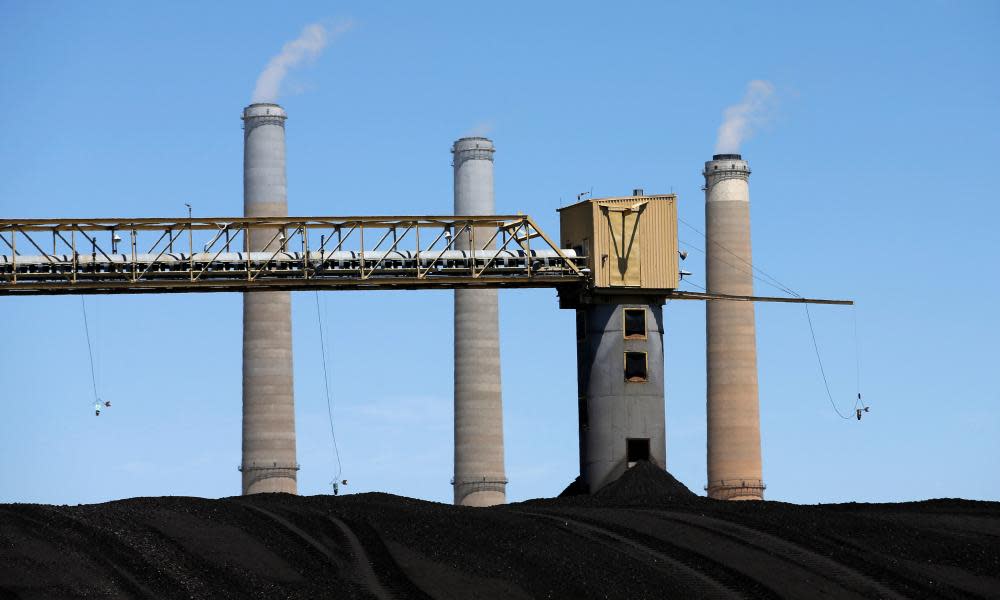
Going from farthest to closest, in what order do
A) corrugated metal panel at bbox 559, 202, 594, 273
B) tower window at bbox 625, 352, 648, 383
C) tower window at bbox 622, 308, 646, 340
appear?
corrugated metal panel at bbox 559, 202, 594, 273 < tower window at bbox 622, 308, 646, 340 < tower window at bbox 625, 352, 648, 383

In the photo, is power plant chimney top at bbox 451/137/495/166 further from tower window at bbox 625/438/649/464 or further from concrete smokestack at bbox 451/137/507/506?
tower window at bbox 625/438/649/464

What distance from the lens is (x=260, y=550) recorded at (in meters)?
39.9

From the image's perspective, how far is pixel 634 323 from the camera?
2462 inches

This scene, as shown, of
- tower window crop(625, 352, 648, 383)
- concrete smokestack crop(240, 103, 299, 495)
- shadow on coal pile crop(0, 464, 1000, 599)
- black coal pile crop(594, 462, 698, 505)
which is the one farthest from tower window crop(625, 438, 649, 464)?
concrete smokestack crop(240, 103, 299, 495)

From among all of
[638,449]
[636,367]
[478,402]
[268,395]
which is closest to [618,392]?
[636,367]

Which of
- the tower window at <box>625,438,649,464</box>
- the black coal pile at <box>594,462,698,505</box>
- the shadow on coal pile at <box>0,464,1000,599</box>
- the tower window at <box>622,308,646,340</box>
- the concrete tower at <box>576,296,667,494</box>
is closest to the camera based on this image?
the shadow on coal pile at <box>0,464,1000,599</box>

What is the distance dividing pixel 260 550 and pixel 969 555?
17630 mm

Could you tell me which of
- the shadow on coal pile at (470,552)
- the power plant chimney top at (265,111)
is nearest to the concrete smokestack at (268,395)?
the power plant chimney top at (265,111)

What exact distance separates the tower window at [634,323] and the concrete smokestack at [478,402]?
107ft

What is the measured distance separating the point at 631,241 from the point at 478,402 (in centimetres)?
3295

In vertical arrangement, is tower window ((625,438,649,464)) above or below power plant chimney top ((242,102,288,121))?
below

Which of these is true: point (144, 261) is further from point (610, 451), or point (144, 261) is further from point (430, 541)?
point (430, 541)

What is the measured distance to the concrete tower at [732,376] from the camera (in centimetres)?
9500

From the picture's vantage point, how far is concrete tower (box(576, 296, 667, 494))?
6147 centimetres
